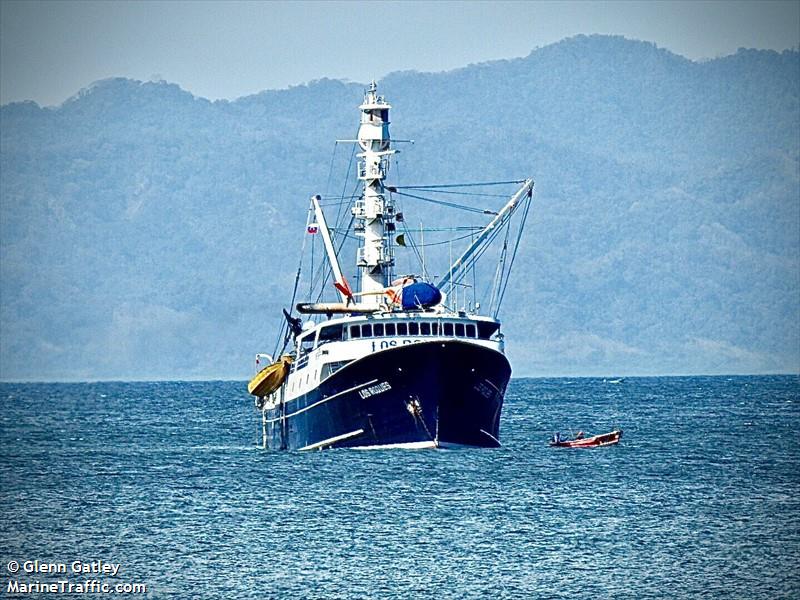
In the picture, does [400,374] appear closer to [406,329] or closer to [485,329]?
[406,329]

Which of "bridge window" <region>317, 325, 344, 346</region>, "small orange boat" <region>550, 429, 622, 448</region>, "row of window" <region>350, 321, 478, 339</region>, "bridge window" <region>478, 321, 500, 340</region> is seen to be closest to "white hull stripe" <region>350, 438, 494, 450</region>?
"row of window" <region>350, 321, 478, 339</region>

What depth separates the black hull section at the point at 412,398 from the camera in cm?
9038

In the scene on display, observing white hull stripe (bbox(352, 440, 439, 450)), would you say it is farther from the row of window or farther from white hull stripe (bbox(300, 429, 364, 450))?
the row of window

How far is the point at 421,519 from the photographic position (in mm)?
72938

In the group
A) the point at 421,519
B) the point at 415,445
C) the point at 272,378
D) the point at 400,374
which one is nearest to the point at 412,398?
the point at 400,374

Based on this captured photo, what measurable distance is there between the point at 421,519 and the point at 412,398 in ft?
61.7

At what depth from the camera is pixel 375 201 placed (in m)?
104

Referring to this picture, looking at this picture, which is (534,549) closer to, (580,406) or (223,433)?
(223,433)

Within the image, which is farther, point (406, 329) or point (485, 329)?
point (485, 329)

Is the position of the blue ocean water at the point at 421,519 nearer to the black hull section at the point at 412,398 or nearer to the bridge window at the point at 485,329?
the black hull section at the point at 412,398

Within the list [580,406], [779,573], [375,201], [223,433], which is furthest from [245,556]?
[580,406]

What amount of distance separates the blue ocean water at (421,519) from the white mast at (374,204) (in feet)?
40.1

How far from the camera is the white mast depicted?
4072 inches

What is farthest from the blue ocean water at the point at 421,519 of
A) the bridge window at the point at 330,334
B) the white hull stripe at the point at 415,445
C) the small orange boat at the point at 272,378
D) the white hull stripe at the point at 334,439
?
the bridge window at the point at 330,334
